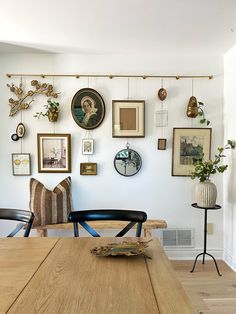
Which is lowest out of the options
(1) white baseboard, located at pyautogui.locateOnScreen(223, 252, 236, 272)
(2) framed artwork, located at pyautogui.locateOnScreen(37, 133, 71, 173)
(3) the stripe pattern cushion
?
(1) white baseboard, located at pyautogui.locateOnScreen(223, 252, 236, 272)

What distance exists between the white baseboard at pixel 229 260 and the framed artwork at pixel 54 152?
2061mm

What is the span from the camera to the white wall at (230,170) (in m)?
2.94

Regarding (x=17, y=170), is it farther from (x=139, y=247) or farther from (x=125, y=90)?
(x=139, y=247)

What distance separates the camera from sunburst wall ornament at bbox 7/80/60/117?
3.08 meters

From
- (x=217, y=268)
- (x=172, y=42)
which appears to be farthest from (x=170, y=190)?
(x=172, y=42)

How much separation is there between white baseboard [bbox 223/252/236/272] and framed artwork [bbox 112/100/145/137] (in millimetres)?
1673

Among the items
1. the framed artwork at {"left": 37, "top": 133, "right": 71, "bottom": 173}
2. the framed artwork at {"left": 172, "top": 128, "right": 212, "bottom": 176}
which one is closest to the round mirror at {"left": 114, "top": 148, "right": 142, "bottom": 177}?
the framed artwork at {"left": 172, "top": 128, "right": 212, "bottom": 176}

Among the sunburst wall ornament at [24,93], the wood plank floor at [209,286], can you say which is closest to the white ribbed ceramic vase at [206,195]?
the wood plank floor at [209,286]

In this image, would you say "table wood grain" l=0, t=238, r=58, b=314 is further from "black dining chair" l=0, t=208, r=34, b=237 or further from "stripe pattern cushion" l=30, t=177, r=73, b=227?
"stripe pattern cushion" l=30, t=177, r=73, b=227

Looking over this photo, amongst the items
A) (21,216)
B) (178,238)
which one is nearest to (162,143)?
(178,238)

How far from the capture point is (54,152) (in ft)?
10.2

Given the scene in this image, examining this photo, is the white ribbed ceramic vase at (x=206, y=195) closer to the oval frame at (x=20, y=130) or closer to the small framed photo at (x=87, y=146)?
the small framed photo at (x=87, y=146)

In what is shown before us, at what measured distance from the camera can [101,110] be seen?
10.2 ft

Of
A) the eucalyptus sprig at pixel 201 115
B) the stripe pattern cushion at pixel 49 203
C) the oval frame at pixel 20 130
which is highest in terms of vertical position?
the eucalyptus sprig at pixel 201 115
